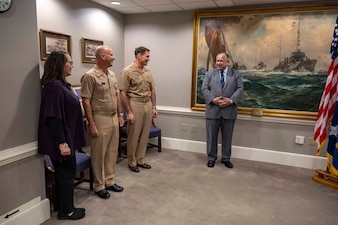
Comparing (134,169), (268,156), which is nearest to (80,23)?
(134,169)

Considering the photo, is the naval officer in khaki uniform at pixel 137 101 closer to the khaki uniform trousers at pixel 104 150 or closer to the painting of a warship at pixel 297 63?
the khaki uniform trousers at pixel 104 150

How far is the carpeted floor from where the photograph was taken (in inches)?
94.4

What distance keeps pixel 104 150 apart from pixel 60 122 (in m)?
0.75

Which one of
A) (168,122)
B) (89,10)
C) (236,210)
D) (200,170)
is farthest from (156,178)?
(89,10)

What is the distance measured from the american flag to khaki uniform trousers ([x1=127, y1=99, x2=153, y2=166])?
2.13 metres

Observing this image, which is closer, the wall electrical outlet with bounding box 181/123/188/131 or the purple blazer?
the purple blazer

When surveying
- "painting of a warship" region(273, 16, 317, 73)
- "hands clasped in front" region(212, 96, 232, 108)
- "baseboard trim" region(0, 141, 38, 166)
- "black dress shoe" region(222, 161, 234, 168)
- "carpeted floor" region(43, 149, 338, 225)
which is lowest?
"carpeted floor" region(43, 149, 338, 225)

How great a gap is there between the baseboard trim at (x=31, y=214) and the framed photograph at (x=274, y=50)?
291 centimetres

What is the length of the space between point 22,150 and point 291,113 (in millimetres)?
3374

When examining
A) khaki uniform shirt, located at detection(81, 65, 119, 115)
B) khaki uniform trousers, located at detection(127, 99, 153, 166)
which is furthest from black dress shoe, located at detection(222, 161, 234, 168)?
khaki uniform shirt, located at detection(81, 65, 119, 115)

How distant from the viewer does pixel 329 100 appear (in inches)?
124

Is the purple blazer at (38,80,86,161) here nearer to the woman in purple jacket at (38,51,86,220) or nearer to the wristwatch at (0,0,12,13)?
the woman in purple jacket at (38,51,86,220)

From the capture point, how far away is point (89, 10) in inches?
149

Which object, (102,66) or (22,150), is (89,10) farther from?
(22,150)
